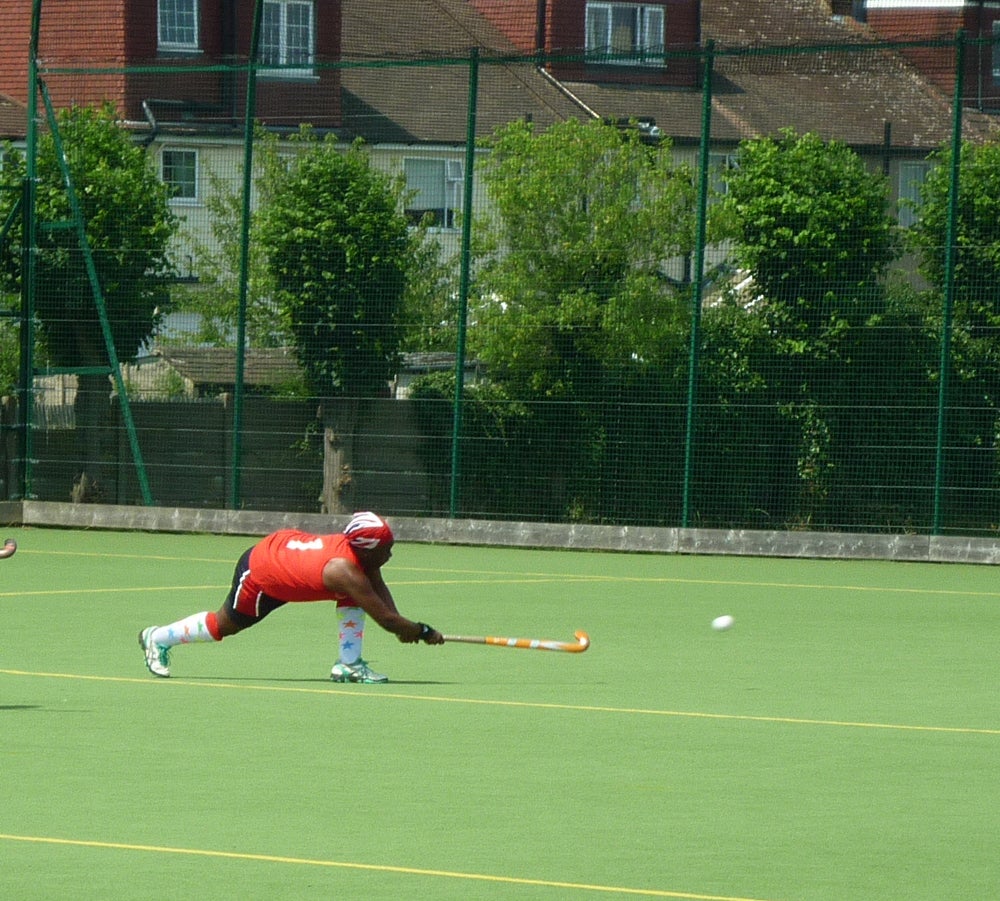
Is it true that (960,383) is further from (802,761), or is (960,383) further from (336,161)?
(802,761)

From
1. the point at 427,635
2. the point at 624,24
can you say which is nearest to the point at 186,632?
the point at 427,635

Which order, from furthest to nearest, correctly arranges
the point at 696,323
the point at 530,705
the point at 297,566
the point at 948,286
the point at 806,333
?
the point at 806,333, the point at 696,323, the point at 948,286, the point at 297,566, the point at 530,705

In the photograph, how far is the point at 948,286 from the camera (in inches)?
790

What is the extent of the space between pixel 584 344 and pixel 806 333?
81.5 inches

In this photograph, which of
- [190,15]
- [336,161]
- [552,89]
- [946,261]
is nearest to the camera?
[946,261]

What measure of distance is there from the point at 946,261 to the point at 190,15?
60.3 feet

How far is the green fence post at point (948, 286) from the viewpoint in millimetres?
20000

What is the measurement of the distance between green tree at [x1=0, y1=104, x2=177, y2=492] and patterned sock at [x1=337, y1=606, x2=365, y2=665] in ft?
41.1

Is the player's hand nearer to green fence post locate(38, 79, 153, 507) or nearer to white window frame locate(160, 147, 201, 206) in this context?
green fence post locate(38, 79, 153, 507)

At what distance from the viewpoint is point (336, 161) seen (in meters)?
24.3

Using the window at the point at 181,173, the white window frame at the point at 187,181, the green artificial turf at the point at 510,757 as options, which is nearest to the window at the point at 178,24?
the window at the point at 181,173

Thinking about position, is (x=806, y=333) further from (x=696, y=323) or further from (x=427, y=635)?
(x=427, y=635)

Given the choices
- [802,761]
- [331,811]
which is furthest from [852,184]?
[331,811]

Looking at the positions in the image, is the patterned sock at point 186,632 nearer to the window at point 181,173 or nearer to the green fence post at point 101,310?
the green fence post at point 101,310
